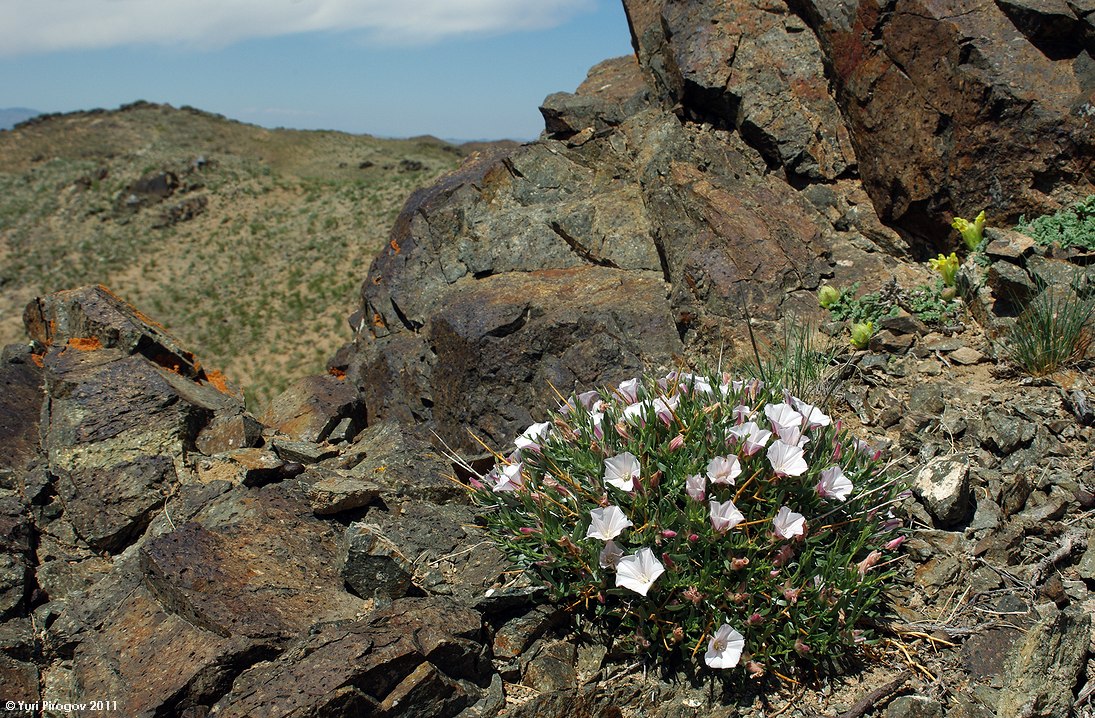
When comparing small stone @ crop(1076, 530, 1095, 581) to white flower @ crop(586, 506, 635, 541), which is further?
small stone @ crop(1076, 530, 1095, 581)

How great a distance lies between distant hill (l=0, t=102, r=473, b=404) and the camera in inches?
820

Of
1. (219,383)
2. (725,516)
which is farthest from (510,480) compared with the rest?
(219,383)

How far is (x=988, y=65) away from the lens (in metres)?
4.94

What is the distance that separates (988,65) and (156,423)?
552 centimetres

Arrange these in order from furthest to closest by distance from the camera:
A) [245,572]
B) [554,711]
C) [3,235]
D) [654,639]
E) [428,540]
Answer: [3,235], [428,540], [245,572], [654,639], [554,711]

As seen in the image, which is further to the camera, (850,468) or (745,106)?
(745,106)

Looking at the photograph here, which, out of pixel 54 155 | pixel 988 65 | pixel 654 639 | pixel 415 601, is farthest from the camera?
pixel 54 155

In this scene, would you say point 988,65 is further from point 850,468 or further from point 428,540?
point 428,540

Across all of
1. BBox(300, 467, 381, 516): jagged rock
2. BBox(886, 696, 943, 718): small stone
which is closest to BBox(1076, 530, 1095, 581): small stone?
BBox(886, 696, 943, 718): small stone

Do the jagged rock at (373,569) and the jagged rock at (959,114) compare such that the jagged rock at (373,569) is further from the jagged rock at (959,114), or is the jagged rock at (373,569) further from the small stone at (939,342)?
the jagged rock at (959,114)

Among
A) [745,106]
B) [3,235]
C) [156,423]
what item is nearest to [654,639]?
[156,423]

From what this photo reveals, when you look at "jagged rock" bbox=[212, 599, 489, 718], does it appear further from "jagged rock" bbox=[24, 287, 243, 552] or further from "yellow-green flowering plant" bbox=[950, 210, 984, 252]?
"yellow-green flowering plant" bbox=[950, 210, 984, 252]

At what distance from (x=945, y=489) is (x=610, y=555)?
1.57 metres

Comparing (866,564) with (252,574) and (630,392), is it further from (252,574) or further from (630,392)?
(252,574)
